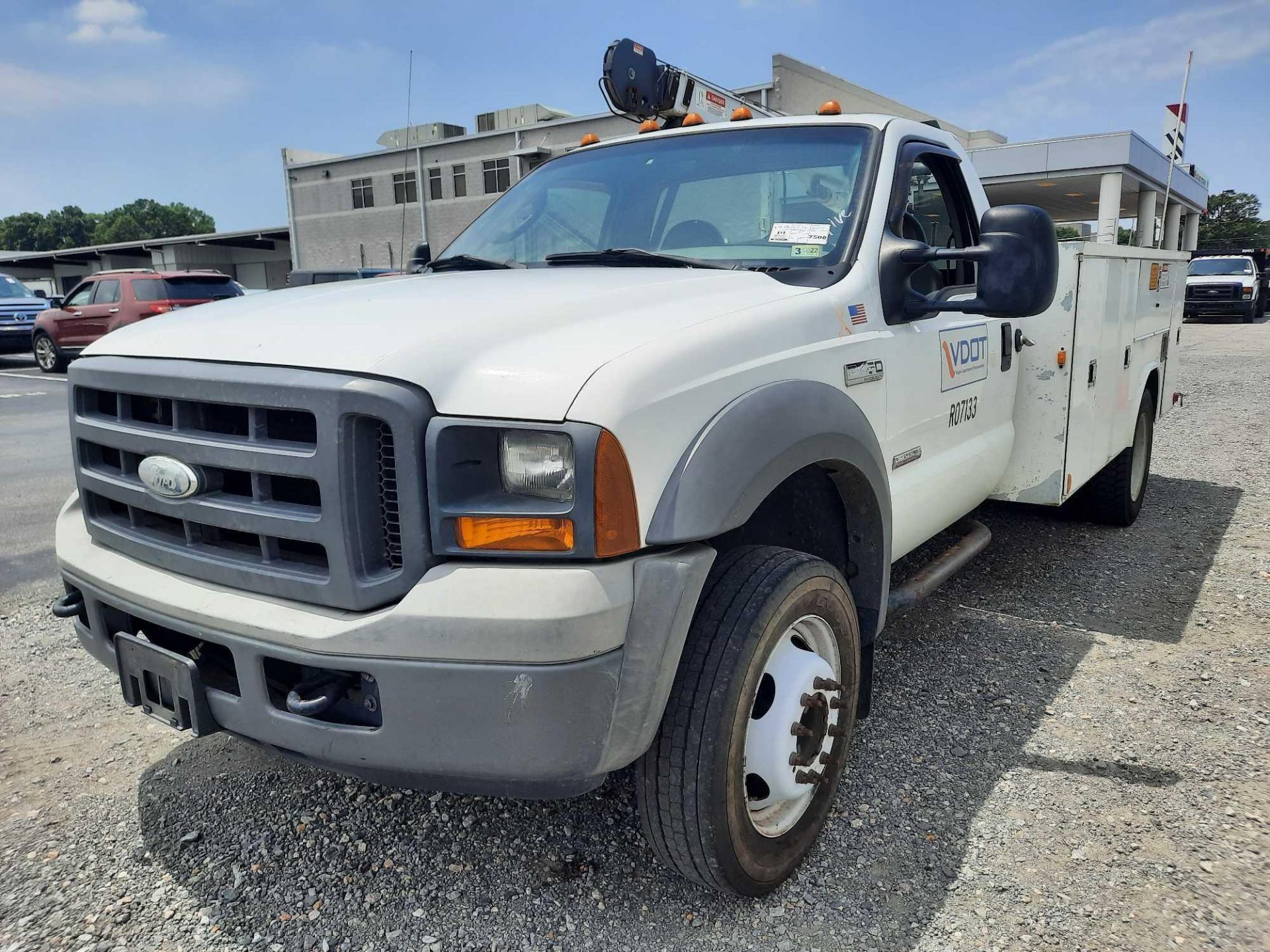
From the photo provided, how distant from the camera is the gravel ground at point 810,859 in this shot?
229 cm

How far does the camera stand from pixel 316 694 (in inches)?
79.6

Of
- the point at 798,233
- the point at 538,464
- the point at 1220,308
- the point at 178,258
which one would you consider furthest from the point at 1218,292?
the point at 178,258

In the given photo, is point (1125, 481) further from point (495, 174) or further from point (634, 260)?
point (495, 174)

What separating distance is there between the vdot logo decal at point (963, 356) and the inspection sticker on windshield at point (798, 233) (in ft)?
2.04

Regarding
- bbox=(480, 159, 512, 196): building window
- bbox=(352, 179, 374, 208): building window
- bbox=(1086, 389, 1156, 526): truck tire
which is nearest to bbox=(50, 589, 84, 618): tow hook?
bbox=(1086, 389, 1156, 526): truck tire

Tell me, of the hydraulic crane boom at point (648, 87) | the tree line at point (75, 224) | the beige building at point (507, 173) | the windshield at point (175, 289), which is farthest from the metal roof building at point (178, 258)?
the tree line at point (75, 224)

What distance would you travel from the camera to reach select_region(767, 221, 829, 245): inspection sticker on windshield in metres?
2.91

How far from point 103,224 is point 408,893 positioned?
134 meters

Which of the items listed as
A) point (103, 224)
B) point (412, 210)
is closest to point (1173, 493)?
point (412, 210)

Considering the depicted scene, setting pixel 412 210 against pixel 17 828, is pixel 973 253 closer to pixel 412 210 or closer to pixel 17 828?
pixel 17 828

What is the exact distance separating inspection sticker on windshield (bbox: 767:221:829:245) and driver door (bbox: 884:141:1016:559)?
9.7 inches

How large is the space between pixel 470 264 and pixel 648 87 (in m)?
2.13

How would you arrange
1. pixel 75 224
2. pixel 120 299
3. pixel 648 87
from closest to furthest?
pixel 648 87 → pixel 120 299 → pixel 75 224

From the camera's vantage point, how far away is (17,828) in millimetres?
2717
